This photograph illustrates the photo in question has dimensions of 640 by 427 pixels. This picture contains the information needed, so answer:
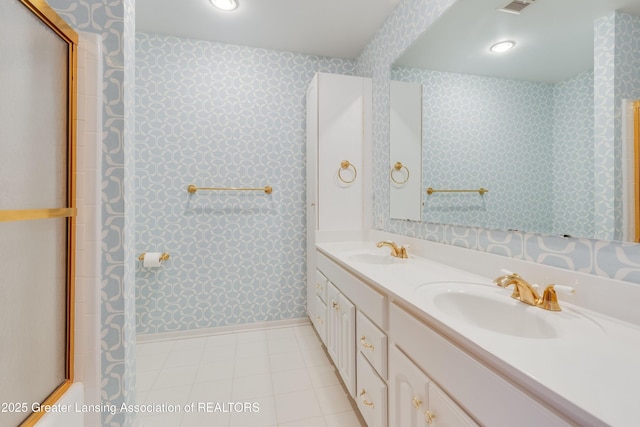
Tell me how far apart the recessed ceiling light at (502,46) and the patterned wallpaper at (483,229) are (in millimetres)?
343

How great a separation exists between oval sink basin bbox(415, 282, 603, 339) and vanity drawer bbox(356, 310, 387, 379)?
259mm

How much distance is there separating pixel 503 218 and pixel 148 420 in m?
1.91

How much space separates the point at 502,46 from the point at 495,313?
1041mm

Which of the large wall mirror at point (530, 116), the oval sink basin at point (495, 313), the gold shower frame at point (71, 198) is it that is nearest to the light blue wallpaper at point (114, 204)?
the gold shower frame at point (71, 198)

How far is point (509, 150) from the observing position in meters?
1.09

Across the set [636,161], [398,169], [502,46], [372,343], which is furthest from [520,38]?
[372,343]

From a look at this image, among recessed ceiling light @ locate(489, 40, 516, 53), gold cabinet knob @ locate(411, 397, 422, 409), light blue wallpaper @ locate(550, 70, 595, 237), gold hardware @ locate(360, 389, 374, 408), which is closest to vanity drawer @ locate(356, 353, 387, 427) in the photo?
gold hardware @ locate(360, 389, 374, 408)

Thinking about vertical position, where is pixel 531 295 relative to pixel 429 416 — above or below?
above

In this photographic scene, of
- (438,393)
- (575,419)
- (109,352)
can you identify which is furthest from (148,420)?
(575,419)

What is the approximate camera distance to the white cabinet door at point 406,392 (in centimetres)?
75

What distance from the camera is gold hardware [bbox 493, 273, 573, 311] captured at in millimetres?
746

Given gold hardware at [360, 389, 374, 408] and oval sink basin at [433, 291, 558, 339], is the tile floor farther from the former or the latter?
oval sink basin at [433, 291, 558, 339]

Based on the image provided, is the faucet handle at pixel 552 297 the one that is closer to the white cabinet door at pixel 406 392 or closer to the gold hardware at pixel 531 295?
the gold hardware at pixel 531 295

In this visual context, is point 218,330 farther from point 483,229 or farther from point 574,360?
point 574,360
